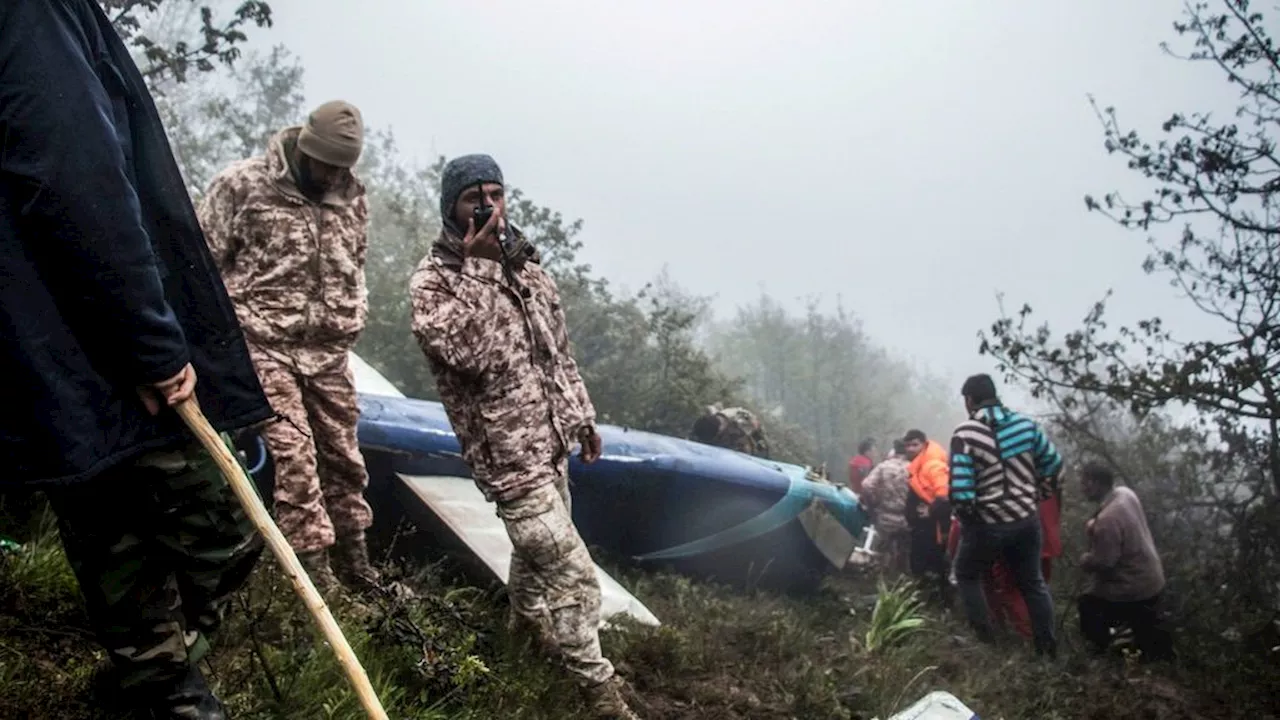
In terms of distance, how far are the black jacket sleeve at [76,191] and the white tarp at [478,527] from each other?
9.36ft

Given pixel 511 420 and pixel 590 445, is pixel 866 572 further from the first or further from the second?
pixel 511 420

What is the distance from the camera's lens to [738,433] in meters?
10.6

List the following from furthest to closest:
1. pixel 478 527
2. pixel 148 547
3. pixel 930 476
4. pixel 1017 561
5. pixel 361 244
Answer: pixel 930 476
pixel 1017 561
pixel 478 527
pixel 361 244
pixel 148 547

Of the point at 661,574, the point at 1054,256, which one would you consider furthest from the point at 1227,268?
the point at 1054,256

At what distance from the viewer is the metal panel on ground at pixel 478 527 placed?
4.58 m

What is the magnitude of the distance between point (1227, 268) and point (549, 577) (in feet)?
21.9

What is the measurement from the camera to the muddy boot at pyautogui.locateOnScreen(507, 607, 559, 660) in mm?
3604

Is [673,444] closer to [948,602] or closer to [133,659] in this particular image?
[948,602]

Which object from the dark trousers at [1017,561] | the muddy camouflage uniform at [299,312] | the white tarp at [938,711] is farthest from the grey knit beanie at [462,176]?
the dark trousers at [1017,561]

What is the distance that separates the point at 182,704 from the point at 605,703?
1730 mm

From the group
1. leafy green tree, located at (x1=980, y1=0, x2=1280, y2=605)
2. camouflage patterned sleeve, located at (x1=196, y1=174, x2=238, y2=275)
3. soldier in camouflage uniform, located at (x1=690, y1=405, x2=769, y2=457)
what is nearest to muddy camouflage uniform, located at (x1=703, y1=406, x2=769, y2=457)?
soldier in camouflage uniform, located at (x1=690, y1=405, x2=769, y2=457)

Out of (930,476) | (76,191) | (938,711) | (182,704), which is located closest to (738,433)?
(930,476)

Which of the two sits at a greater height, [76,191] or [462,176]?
[462,176]

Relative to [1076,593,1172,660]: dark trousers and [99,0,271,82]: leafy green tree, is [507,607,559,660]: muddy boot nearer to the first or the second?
[99,0,271,82]: leafy green tree
